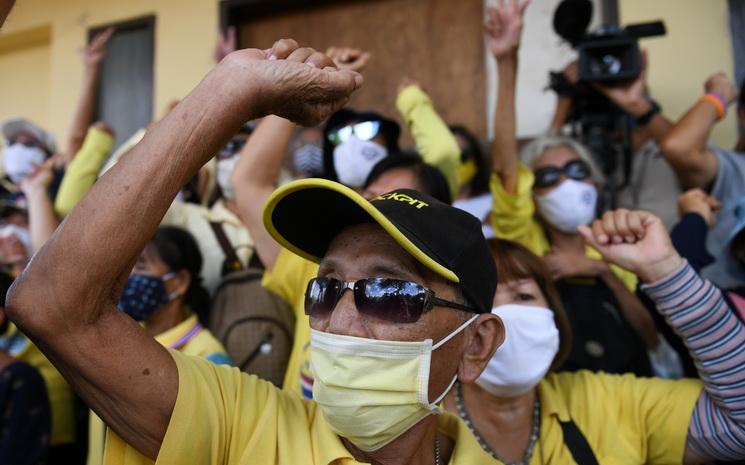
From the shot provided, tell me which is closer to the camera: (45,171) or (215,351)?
(215,351)

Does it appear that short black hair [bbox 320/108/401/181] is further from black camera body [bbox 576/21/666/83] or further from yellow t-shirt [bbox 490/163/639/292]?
black camera body [bbox 576/21/666/83]

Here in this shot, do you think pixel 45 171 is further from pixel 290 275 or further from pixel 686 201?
pixel 686 201

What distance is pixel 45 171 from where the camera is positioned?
3.73m

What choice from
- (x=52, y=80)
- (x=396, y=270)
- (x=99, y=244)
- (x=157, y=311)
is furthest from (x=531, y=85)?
(x=52, y=80)

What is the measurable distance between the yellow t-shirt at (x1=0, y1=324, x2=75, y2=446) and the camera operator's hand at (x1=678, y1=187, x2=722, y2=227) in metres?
2.76

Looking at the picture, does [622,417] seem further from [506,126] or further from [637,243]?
[506,126]

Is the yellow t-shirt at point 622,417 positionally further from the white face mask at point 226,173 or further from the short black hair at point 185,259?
the white face mask at point 226,173

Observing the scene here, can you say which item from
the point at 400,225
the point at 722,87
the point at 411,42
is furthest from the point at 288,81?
the point at 411,42

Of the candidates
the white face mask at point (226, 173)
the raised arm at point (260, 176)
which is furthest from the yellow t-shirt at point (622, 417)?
the white face mask at point (226, 173)

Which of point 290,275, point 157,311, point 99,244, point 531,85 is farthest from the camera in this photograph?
point 531,85

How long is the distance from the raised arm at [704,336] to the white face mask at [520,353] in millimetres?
318

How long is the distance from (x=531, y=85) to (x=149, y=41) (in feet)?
10.6

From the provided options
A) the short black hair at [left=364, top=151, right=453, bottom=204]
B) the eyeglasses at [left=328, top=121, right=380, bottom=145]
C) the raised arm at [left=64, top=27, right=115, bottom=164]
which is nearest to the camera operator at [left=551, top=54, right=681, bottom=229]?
the eyeglasses at [left=328, top=121, right=380, bottom=145]

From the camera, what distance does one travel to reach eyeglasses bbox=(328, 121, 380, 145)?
3010mm
